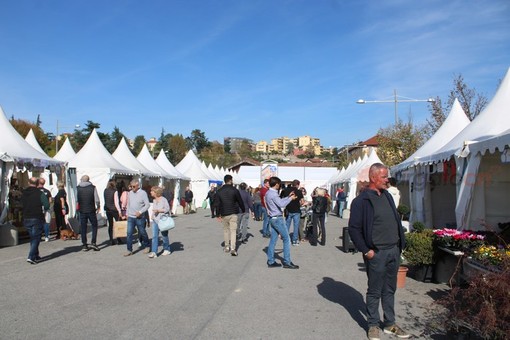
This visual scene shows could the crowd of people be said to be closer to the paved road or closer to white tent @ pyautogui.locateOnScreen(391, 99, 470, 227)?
the paved road

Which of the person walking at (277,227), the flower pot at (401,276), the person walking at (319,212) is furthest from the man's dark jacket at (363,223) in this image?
the person walking at (319,212)

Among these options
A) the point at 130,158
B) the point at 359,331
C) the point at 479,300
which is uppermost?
the point at 130,158

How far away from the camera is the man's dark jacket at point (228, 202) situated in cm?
1077

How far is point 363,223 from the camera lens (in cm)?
500

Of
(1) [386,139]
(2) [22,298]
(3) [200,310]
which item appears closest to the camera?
(3) [200,310]

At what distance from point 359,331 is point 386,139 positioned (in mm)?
29996

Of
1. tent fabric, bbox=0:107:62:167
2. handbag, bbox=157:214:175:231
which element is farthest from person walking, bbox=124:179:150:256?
tent fabric, bbox=0:107:62:167

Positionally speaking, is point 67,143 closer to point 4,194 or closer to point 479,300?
point 4,194

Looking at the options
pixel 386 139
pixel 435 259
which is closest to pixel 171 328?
pixel 435 259

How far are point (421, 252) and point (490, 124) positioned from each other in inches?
146

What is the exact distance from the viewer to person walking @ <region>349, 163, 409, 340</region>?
194 inches

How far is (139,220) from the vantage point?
10.8m

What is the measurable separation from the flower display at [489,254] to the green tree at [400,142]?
1005 inches

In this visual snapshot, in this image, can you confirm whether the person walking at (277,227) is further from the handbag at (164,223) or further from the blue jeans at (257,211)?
the blue jeans at (257,211)
